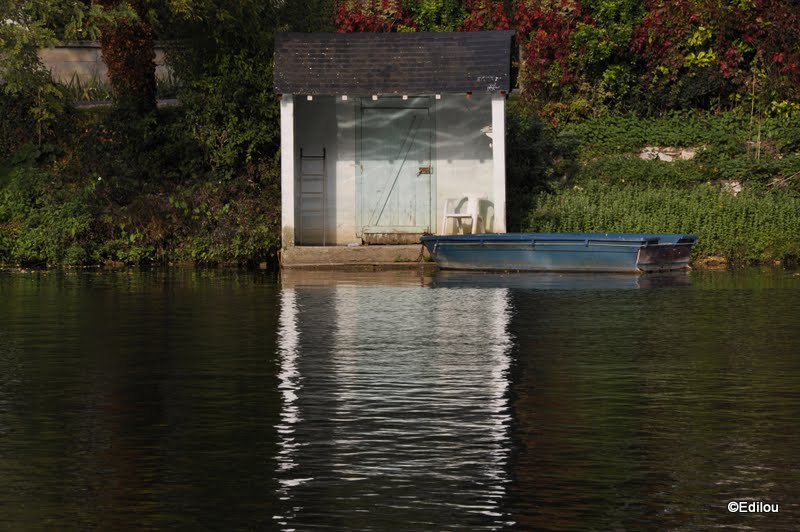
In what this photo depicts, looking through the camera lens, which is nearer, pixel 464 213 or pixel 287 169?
Result: pixel 287 169

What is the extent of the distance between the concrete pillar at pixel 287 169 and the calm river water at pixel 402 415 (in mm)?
8644

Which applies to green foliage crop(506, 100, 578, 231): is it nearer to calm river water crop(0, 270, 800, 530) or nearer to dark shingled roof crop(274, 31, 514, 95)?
dark shingled roof crop(274, 31, 514, 95)

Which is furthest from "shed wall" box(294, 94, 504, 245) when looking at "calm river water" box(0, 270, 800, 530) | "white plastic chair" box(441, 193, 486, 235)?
"calm river water" box(0, 270, 800, 530)

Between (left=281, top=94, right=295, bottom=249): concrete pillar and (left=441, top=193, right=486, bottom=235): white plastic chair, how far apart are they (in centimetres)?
324

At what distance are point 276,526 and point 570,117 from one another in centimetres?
2961

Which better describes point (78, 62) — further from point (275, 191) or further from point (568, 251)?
point (568, 251)

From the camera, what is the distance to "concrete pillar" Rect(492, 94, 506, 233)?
1198 inches

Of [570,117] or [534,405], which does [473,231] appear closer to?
[570,117]

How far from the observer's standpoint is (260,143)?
32.9m

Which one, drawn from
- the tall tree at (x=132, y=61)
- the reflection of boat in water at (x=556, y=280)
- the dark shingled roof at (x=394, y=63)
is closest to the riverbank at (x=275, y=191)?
the tall tree at (x=132, y=61)

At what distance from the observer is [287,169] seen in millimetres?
30828

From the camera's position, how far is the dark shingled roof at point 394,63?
101 feet

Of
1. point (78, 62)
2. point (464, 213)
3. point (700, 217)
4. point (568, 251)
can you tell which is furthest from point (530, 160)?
point (78, 62)

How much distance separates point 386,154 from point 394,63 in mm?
2167
